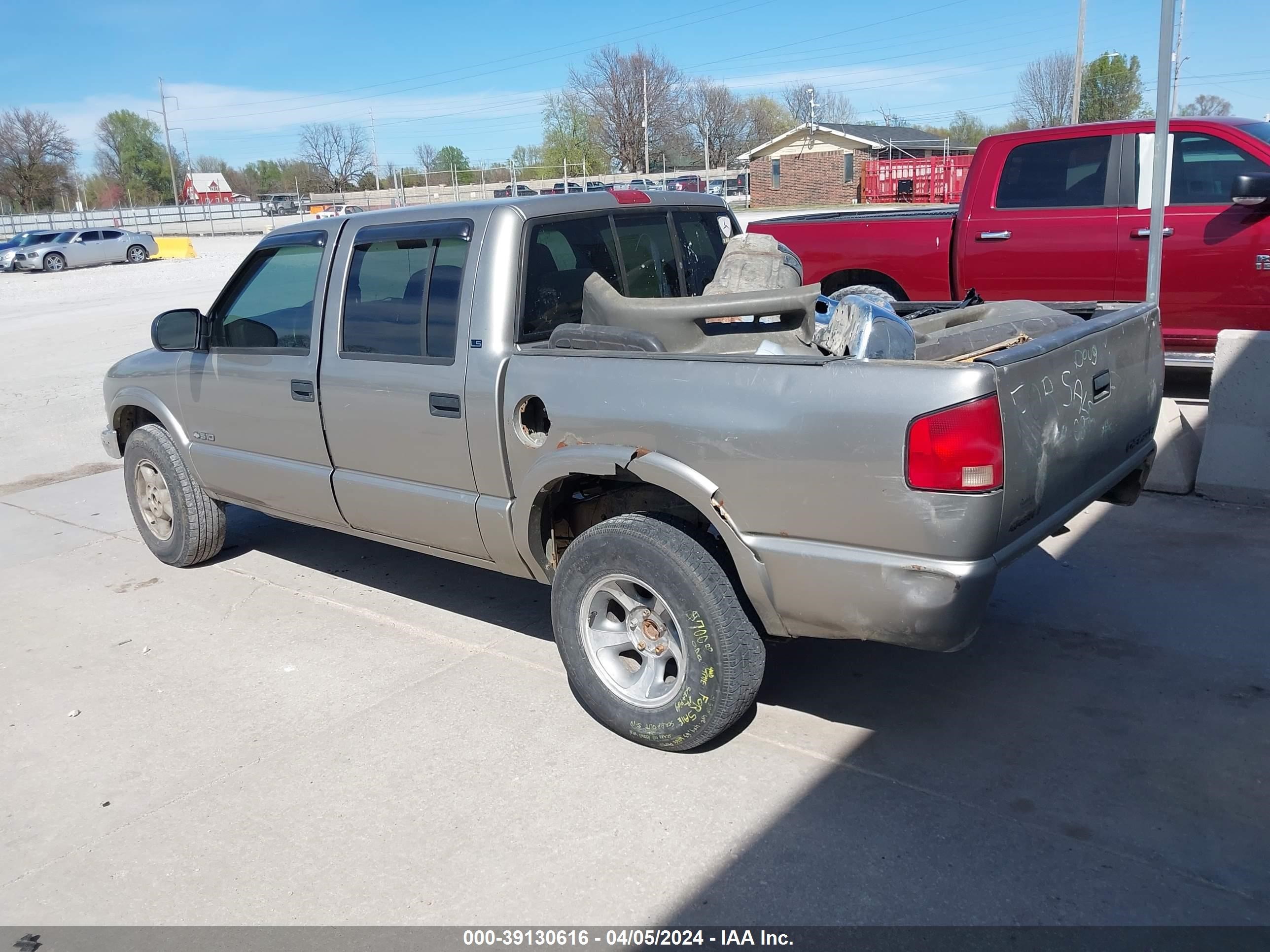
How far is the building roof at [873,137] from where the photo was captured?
5881 centimetres

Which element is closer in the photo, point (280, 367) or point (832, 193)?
point (280, 367)

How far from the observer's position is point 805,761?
11.8ft

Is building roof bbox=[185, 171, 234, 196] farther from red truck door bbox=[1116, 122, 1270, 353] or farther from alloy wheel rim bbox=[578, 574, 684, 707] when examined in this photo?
alloy wheel rim bbox=[578, 574, 684, 707]

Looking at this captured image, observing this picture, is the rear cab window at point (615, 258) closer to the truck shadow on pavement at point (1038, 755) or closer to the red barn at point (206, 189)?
the truck shadow on pavement at point (1038, 755)

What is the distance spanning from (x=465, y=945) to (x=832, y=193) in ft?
177

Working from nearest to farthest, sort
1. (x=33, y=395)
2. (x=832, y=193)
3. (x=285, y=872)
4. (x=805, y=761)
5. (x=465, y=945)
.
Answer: (x=465, y=945) < (x=285, y=872) < (x=805, y=761) < (x=33, y=395) < (x=832, y=193)

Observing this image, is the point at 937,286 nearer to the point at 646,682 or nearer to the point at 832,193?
the point at 646,682

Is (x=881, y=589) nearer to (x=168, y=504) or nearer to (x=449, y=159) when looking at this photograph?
(x=168, y=504)

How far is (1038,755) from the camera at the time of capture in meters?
3.56

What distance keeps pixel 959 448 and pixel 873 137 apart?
207 ft

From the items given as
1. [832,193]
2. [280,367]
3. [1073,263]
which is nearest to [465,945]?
[280,367]

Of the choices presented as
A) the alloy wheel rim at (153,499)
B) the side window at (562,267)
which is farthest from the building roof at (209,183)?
the side window at (562,267)

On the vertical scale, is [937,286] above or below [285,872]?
above

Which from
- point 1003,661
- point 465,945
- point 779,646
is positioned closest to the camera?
point 465,945
